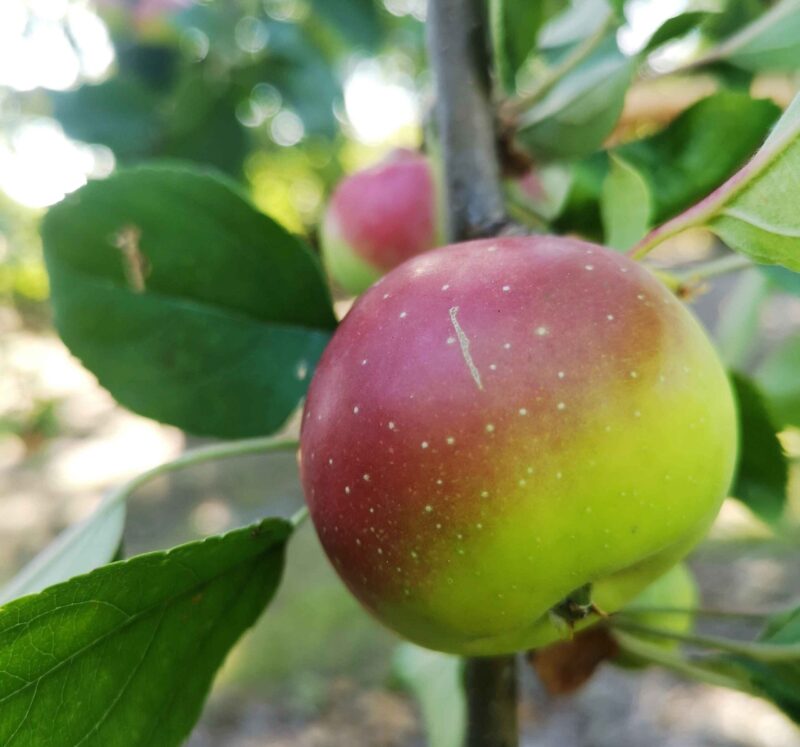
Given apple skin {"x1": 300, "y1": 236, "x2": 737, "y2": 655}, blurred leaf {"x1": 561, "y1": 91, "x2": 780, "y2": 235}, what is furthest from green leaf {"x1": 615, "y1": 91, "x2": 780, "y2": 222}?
apple skin {"x1": 300, "y1": 236, "x2": 737, "y2": 655}

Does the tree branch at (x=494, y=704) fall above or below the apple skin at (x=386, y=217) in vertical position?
below

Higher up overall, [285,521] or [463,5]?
[463,5]

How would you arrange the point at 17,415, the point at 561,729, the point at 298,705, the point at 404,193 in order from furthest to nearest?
the point at 17,415
the point at 298,705
the point at 561,729
the point at 404,193

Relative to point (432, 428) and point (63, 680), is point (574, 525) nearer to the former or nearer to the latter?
point (432, 428)

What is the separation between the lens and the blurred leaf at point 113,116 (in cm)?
100

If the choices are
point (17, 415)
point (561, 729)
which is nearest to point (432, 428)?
point (561, 729)

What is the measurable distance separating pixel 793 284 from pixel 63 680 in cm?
39

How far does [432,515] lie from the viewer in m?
0.27

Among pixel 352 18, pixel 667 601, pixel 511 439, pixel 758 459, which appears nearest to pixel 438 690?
pixel 667 601

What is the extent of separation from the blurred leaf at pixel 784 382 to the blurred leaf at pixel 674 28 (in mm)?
276

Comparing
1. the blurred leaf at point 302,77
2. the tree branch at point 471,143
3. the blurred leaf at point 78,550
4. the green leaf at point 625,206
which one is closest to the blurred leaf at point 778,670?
the tree branch at point 471,143

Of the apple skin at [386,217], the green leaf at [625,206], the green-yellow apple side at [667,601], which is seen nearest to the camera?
the green leaf at [625,206]

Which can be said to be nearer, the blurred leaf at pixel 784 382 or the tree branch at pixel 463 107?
the tree branch at pixel 463 107

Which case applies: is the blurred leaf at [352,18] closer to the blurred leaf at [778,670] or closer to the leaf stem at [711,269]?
the leaf stem at [711,269]
